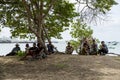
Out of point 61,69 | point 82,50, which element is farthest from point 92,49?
point 61,69

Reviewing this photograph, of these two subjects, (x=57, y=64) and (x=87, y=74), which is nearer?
(x=87, y=74)

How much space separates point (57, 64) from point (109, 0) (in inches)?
294

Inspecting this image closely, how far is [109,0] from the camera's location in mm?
24656

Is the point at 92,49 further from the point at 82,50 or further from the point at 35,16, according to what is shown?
the point at 35,16

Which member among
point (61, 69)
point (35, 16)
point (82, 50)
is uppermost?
point (35, 16)

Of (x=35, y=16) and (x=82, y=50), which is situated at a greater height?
(x=35, y=16)

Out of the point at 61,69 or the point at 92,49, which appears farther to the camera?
the point at 92,49

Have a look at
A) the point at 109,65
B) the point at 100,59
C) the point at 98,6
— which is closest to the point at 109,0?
the point at 98,6

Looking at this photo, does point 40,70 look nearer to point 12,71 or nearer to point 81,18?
point 12,71

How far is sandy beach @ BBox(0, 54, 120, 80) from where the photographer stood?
54.1ft

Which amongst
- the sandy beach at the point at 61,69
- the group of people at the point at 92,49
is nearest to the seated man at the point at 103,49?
the group of people at the point at 92,49

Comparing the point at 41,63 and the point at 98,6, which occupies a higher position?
the point at 98,6

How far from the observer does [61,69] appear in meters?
18.3

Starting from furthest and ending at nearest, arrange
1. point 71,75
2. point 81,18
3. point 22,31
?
point 22,31 → point 81,18 → point 71,75
